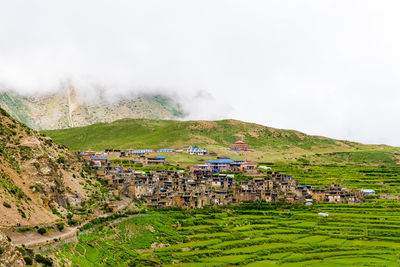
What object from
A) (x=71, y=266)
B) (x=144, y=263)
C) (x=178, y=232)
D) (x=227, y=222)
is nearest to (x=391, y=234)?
(x=227, y=222)

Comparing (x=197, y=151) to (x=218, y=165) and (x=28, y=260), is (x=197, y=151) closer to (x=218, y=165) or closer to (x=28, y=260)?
(x=218, y=165)

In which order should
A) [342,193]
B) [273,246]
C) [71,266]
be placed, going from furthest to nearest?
[342,193], [273,246], [71,266]

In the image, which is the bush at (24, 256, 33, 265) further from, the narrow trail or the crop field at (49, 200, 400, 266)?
the crop field at (49, 200, 400, 266)

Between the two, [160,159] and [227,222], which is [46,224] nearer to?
[227,222]

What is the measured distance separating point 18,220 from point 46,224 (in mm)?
4214

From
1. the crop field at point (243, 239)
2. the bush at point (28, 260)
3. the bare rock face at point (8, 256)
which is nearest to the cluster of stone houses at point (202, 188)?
the crop field at point (243, 239)

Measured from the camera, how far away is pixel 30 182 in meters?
60.9

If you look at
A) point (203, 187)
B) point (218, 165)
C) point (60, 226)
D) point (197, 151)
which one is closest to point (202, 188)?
point (203, 187)

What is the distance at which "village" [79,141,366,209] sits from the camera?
91.2 meters

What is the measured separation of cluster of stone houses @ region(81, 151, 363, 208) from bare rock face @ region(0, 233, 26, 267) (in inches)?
1942

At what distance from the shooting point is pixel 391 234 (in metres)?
77.1

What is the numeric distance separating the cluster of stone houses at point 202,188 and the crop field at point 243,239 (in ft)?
17.6

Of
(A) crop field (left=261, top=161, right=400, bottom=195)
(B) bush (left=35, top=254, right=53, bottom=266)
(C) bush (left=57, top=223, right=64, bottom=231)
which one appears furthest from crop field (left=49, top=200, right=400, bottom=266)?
(A) crop field (left=261, top=161, right=400, bottom=195)

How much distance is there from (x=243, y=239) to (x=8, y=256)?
157 ft
